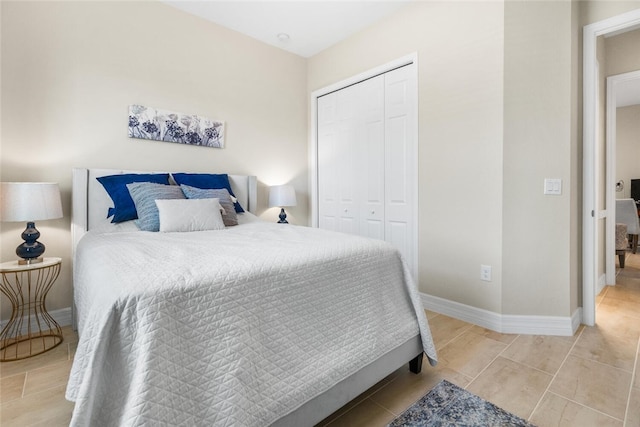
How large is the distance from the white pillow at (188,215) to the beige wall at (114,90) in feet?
2.91

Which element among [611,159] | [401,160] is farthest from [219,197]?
[611,159]

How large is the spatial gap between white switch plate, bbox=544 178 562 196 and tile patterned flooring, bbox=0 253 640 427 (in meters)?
1.02

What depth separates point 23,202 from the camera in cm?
194

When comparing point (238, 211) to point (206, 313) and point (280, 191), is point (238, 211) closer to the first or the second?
point (280, 191)

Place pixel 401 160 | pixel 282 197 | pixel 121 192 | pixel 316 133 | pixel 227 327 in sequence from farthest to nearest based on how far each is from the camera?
pixel 316 133, pixel 282 197, pixel 401 160, pixel 121 192, pixel 227 327

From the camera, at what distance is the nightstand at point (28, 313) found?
2.03 m

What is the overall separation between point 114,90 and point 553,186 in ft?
11.5

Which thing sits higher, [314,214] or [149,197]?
[149,197]

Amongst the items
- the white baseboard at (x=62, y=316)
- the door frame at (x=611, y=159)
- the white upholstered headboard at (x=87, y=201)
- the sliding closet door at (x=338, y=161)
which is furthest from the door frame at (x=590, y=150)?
the white baseboard at (x=62, y=316)

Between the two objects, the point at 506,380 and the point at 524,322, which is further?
the point at 524,322

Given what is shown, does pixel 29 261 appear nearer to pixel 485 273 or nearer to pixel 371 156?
pixel 371 156

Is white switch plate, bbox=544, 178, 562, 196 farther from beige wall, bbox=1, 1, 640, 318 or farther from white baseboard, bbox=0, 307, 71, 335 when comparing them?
white baseboard, bbox=0, 307, 71, 335

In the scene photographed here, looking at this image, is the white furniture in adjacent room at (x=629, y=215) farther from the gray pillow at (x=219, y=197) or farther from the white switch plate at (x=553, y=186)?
the gray pillow at (x=219, y=197)

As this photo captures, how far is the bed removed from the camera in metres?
0.89
